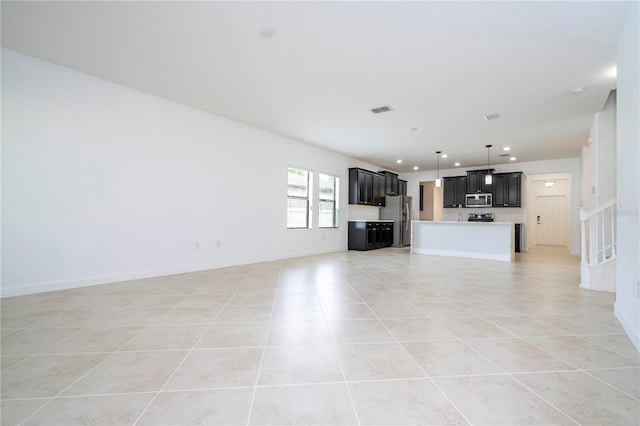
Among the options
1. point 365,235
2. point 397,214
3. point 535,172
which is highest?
point 535,172

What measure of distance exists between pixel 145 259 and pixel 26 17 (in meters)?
3.01

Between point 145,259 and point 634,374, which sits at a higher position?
point 145,259

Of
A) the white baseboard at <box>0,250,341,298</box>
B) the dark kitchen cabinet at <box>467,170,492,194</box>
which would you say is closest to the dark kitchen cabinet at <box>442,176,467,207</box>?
the dark kitchen cabinet at <box>467,170,492,194</box>

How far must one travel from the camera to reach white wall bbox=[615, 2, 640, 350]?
7.29ft

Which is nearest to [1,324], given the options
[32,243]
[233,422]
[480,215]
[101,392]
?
[32,243]

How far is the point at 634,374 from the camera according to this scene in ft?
5.77

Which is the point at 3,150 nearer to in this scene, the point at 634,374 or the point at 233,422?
the point at 233,422

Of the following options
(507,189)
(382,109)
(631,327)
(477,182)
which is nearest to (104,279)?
(382,109)

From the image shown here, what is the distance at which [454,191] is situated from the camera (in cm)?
971

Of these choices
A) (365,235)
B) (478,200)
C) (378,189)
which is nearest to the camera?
(365,235)

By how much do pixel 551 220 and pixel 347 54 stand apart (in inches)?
470

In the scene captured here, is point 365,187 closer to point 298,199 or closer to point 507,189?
point 298,199

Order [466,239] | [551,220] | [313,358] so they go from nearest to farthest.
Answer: [313,358] < [466,239] < [551,220]

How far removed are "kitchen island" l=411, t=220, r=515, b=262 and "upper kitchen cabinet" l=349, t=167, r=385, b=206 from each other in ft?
5.34
